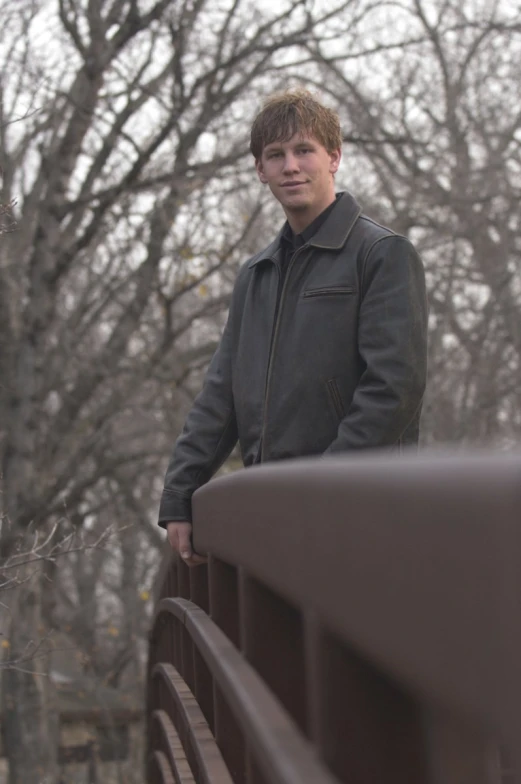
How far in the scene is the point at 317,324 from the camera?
2.70m

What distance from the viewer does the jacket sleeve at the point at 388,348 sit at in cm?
257

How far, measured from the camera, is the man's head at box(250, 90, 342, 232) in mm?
2820

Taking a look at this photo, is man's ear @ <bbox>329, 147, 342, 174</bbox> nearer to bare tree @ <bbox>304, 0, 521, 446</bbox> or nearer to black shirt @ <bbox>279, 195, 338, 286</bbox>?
black shirt @ <bbox>279, 195, 338, 286</bbox>

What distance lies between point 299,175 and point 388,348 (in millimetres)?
462

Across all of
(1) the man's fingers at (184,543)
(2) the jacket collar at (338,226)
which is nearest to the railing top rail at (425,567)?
(1) the man's fingers at (184,543)

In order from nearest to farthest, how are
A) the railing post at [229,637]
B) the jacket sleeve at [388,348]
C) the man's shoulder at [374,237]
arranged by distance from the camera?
1. the railing post at [229,637]
2. the jacket sleeve at [388,348]
3. the man's shoulder at [374,237]

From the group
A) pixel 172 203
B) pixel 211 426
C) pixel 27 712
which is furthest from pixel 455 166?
pixel 211 426

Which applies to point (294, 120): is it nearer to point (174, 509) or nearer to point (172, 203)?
point (174, 509)

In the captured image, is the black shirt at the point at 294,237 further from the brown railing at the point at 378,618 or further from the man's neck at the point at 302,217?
the brown railing at the point at 378,618

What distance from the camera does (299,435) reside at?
8.94ft

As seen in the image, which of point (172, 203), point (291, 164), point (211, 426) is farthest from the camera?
point (172, 203)

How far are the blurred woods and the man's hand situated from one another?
22.9 feet

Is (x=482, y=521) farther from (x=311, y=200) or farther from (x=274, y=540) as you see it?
(x=311, y=200)

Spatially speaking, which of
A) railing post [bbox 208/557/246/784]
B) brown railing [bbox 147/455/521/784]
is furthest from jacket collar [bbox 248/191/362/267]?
brown railing [bbox 147/455/521/784]
